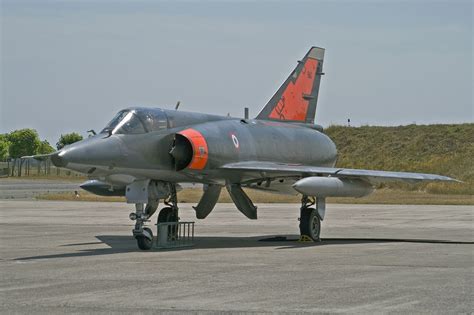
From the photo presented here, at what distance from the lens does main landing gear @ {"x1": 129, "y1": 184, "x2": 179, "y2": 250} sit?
17.7 meters

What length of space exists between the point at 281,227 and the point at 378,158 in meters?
51.1

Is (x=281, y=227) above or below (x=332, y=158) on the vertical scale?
below

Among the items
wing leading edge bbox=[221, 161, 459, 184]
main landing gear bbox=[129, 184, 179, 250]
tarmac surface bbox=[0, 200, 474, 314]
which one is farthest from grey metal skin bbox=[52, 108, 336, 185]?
tarmac surface bbox=[0, 200, 474, 314]

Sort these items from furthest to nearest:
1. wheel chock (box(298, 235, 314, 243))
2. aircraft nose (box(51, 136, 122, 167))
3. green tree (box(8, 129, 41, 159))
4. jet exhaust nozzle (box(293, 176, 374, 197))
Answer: green tree (box(8, 129, 41, 159))
wheel chock (box(298, 235, 314, 243))
jet exhaust nozzle (box(293, 176, 374, 197))
aircraft nose (box(51, 136, 122, 167))

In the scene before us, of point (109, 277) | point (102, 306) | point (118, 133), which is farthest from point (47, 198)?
point (102, 306)

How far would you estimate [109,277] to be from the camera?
41.1 ft

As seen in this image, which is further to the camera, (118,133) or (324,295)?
(118,133)

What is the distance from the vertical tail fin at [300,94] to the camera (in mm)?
23938

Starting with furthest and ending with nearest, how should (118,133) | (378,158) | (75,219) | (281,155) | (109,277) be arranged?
(378,158)
(75,219)
(281,155)
(118,133)
(109,277)

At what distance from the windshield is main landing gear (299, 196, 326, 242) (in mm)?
4600

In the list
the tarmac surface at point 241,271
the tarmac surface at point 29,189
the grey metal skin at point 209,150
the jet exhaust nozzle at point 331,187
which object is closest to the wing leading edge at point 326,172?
the jet exhaust nozzle at point 331,187

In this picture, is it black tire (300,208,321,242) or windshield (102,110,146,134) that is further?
black tire (300,208,321,242)

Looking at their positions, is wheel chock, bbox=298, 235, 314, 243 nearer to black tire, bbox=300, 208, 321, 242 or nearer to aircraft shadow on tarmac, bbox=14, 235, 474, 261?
black tire, bbox=300, 208, 321, 242

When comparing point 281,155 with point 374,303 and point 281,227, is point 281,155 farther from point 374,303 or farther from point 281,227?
point 374,303
